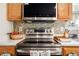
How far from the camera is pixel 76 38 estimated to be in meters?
2.01

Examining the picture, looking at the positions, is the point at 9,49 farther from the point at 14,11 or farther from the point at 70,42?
the point at 70,42

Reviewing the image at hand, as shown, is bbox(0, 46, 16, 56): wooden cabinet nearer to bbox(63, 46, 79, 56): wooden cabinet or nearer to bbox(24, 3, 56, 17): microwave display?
bbox(24, 3, 56, 17): microwave display

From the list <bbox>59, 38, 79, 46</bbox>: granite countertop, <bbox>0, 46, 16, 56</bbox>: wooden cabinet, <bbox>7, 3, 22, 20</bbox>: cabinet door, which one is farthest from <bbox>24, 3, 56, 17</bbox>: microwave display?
<bbox>0, 46, 16, 56</bbox>: wooden cabinet

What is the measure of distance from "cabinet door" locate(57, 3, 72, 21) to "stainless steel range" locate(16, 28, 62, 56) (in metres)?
0.24

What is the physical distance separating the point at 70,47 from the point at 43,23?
1.66ft

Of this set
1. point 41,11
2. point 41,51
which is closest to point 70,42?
point 41,51

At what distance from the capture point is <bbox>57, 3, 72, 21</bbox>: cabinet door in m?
2.01

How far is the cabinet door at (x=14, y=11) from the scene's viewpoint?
2011 millimetres

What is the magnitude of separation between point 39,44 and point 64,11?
0.57m

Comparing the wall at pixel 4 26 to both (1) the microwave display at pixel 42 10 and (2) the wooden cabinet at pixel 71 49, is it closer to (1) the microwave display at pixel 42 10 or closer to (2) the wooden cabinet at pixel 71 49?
(1) the microwave display at pixel 42 10

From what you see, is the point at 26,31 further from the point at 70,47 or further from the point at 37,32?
the point at 70,47

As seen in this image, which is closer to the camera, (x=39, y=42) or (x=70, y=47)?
(x=70, y=47)

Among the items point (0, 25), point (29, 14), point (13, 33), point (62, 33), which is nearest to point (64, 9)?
point (62, 33)

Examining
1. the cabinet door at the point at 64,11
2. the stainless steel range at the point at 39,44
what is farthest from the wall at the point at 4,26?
the cabinet door at the point at 64,11
